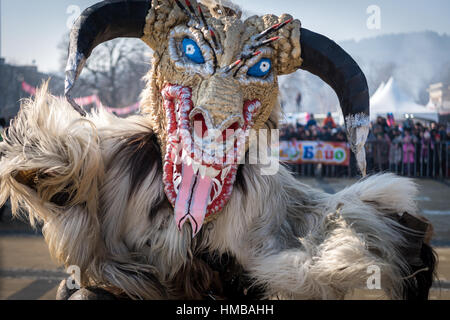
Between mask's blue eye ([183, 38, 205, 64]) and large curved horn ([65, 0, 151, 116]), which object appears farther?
mask's blue eye ([183, 38, 205, 64])

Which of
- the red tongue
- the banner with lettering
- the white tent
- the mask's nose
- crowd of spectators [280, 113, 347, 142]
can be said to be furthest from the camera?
the white tent

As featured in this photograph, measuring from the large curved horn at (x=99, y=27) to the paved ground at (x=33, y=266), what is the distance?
166cm

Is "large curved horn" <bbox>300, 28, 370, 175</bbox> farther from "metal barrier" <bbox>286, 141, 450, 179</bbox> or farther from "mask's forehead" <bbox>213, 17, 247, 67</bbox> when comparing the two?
"metal barrier" <bbox>286, 141, 450, 179</bbox>

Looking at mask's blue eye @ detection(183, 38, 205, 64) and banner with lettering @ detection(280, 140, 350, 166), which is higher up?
mask's blue eye @ detection(183, 38, 205, 64)

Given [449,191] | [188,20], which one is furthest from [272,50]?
[449,191]

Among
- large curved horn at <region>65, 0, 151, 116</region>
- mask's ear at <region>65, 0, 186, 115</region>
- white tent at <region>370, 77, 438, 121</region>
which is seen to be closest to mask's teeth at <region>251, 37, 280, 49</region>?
mask's ear at <region>65, 0, 186, 115</region>

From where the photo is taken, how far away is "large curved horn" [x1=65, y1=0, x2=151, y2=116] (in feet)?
7.18

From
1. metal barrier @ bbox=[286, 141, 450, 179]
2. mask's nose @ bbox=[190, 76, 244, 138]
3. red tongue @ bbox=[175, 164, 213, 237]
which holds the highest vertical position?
mask's nose @ bbox=[190, 76, 244, 138]

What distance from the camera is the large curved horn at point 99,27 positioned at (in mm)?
2189

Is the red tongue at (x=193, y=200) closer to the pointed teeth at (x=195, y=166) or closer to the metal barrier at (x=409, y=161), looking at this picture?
the pointed teeth at (x=195, y=166)

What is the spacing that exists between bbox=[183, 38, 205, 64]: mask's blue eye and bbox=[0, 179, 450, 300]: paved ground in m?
1.35

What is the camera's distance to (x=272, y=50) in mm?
2486

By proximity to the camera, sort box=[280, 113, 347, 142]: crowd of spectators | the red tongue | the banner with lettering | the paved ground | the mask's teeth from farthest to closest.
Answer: box=[280, 113, 347, 142]: crowd of spectators → the banner with lettering → the paved ground → the mask's teeth → the red tongue

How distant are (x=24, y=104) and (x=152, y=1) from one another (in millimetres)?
817
